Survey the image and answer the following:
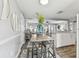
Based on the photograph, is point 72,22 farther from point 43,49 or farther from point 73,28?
point 43,49

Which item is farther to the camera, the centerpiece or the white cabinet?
the white cabinet

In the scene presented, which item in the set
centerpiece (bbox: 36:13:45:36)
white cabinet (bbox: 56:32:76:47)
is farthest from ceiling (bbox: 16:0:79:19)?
centerpiece (bbox: 36:13:45:36)

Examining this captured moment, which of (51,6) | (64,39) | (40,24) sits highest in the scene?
(51,6)

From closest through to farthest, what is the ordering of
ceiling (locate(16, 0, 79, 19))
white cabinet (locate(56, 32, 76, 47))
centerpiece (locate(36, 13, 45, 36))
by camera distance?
centerpiece (locate(36, 13, 45, 36)) → ceiling (locate(16, 0, 79, 19)) → white cabinet (locate(56, 32, 76, 47))

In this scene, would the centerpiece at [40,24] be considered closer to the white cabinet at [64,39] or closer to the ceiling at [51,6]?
the ceiling at [51,6]

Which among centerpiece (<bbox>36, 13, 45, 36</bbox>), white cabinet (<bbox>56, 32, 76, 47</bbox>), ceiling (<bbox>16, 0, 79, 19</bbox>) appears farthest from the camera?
white cabinet (<bbox>56, 32, 76, 47</bbox>)

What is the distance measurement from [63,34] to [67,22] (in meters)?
2.02

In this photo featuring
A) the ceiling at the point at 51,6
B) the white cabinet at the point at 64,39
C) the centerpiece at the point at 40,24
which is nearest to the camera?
the centerpiece at the point at 40,24

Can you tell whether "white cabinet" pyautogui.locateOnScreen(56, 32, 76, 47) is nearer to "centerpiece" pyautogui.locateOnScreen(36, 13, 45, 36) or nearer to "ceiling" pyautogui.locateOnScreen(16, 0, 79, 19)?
"ceiling" pyautogui.locateOnScreen(16, 0, 79, 19)

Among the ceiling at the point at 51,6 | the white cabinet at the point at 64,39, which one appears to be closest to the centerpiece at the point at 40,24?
the ceiling at the point at 51,6

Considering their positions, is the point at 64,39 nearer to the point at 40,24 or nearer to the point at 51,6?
the point at 51,6

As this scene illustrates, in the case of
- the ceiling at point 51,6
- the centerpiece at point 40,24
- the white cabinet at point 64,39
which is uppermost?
the ceiling at point 51,6

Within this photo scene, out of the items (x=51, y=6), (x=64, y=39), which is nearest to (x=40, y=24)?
(x=51, y=6)

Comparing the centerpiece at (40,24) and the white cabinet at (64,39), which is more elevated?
the centerpiece at (40,24)
